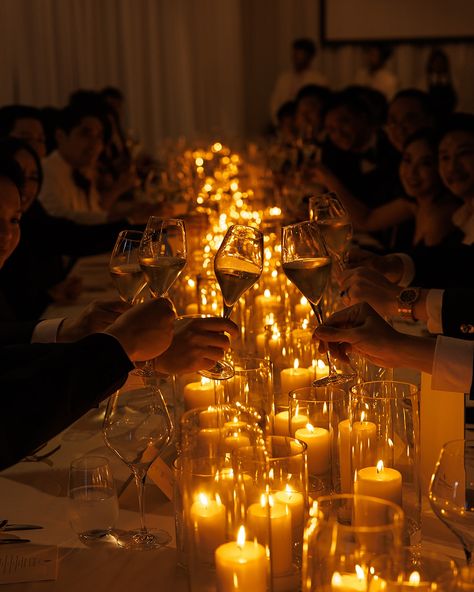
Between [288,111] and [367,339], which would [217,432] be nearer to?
[367,339]

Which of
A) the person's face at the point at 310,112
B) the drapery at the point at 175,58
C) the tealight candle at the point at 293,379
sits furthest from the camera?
the drapery at the point at 175,58

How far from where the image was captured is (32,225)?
3.53m

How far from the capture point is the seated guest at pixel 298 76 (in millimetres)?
10578

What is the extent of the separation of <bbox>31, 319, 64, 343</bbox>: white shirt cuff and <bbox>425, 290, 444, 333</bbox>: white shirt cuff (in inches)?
34.0

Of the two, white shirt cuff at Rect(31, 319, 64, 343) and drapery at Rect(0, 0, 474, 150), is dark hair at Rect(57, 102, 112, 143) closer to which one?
white shirt cuff at Rect(31, 319, 64, 343)

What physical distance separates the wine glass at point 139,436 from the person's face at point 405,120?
3832 mm

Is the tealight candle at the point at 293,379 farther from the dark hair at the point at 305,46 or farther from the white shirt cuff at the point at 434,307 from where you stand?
the dark hair at the point at 305,46

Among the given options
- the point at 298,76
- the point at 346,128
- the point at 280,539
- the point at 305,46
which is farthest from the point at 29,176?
the point at 298,76

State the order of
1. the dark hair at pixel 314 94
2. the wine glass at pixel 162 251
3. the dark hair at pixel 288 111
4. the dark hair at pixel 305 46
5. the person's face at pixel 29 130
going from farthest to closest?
the dark hair at pixel 305 46 < the dark hair at pixel 288 111 < the dark hair at pixel 314 94 < the person's face at pixel 29 130 < the wine glass at pixel 162 251

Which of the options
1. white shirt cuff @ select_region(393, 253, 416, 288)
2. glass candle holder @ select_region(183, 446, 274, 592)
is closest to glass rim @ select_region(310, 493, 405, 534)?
glass candle holder @ select_region(183, 446, 274, 592)

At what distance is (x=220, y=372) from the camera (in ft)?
4.68

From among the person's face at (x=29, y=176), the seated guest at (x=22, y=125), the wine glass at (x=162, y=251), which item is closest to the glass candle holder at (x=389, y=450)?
the wine glass at (x=162, y=251)

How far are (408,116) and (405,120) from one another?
3 cm

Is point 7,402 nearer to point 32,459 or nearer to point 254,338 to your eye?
point 32,459
